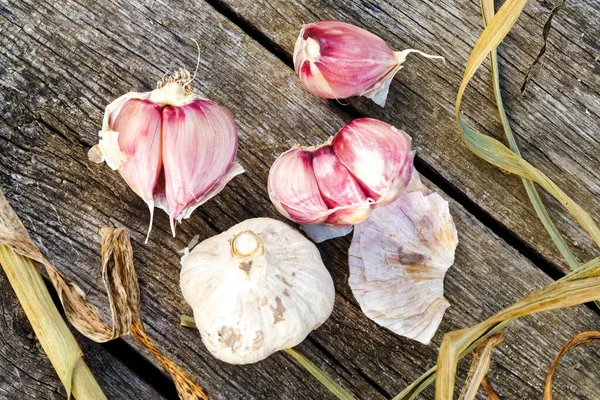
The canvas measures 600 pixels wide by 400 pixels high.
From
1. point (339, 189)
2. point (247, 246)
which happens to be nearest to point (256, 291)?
point (247, 246)

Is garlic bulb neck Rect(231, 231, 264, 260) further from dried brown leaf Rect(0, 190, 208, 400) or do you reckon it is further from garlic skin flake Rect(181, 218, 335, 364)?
dried brown leaf Rect(0, 190, 208, 400)

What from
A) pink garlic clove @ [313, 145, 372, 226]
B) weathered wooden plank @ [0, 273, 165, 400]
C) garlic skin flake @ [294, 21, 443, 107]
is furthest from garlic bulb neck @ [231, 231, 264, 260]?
weathered wooden plank @ [0, 273, 165, 400]

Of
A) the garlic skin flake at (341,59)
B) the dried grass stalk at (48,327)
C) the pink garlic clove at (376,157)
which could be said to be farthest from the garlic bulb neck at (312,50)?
the dried grass stalk at (48,327)

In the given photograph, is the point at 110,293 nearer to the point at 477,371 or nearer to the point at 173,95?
the point at 173,95

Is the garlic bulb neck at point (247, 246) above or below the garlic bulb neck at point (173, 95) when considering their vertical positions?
below

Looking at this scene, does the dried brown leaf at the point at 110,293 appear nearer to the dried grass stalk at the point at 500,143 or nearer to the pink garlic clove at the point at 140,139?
the pink garlic clove at the point at 140,139
